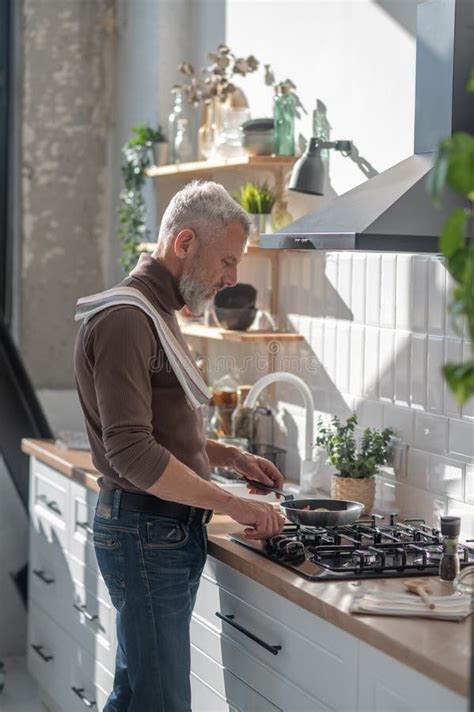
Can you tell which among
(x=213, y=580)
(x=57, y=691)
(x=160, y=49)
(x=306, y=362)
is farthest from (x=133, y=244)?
(x=213, y=580)

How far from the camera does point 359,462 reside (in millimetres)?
3482

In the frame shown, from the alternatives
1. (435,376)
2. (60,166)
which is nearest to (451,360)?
(435,376)

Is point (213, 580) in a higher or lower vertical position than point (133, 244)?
lower

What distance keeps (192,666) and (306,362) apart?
124 cm

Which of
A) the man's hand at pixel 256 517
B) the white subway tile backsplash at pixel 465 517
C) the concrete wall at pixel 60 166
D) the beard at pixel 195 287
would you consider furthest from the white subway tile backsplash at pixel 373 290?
the concrete wall at pixel 60 166

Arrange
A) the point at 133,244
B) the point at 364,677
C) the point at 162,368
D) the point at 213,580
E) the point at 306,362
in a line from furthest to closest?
the point at 133,244 → the point at 306,362 → the point at 213,580 → the point at 162,368 → the point at 364,677

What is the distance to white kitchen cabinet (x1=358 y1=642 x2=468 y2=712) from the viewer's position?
214 cm

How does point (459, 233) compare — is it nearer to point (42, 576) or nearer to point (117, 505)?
point (117, 505)

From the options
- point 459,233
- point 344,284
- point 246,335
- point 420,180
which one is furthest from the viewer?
point 246,335

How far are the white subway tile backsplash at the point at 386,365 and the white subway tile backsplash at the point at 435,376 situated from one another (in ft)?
0.70

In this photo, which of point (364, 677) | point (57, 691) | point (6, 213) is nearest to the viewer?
point (364, 677)

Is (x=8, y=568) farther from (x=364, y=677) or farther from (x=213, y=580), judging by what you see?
(x=364, y=677)

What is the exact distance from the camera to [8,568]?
5129 millimetres

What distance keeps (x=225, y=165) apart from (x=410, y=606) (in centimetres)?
218
